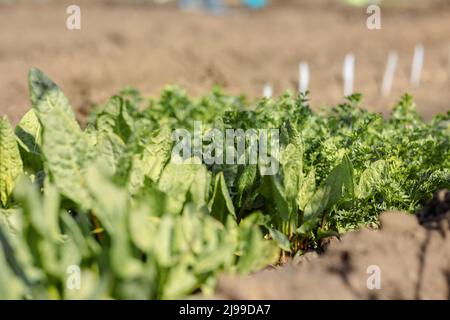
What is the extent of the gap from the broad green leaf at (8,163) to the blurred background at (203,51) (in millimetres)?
1799

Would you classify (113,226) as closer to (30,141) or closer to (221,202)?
(221,202)

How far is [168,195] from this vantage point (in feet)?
9.43

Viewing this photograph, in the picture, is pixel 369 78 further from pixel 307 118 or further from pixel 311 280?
pixel 311 280

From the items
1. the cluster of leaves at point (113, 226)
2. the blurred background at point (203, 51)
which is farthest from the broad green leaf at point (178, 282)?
the blurred background at point (203, 51)

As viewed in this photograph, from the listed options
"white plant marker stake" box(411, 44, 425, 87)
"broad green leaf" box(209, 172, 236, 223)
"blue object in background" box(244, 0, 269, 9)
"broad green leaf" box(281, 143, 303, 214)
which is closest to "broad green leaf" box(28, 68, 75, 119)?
"broad green leaf" box(209, 172, 236, 223)

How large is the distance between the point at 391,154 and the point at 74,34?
300 inches

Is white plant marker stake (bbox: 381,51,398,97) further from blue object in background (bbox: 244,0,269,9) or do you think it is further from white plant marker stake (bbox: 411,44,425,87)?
blue object in background (bbox: 244,0,269,9)

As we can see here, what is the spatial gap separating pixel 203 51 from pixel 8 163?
6.88 m

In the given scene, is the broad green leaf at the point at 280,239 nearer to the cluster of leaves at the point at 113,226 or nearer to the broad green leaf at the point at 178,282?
the cluster of leaves at the point at 113,226

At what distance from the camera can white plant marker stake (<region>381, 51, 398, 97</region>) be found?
9.25m

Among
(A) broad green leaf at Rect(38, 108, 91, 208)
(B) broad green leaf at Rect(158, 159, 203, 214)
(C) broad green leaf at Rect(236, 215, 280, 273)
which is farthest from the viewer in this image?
(B) broad green leaf at Rect(158, 159, 203, 214)

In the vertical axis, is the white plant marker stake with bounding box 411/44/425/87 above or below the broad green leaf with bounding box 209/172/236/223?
above

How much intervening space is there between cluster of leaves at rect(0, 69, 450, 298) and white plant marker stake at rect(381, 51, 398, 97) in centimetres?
513
